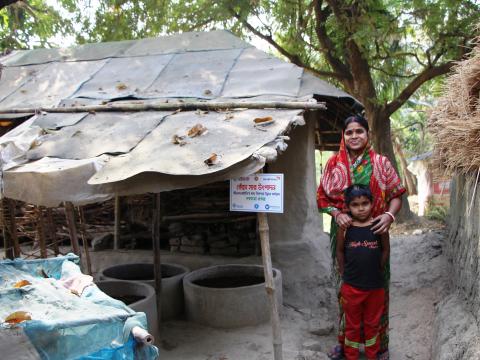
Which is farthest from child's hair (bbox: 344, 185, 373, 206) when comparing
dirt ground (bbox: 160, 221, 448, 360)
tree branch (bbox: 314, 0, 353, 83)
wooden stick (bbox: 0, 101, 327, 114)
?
tree branch (bbox: 314, 0, 353, 83)

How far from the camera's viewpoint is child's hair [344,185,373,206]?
125 inches

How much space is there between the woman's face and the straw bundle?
538 millimetres

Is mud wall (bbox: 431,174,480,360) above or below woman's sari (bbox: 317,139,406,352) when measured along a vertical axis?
below

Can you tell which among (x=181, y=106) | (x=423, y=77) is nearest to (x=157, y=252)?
(x=181, y=106)

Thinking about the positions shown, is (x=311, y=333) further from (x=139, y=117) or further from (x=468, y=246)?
(x=139, y=117)

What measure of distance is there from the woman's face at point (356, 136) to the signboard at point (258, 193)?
0.67 m

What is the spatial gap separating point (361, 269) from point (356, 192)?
57 centimetres

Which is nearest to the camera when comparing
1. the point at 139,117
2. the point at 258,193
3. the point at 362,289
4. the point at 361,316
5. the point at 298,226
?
the point at 258,193

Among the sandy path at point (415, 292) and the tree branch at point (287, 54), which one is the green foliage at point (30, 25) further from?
the sandy path at point (415, 292)

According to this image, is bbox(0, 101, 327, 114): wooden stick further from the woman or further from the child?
the child

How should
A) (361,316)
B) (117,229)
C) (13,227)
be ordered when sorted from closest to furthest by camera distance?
(361,316)
(13,227)
(117,229)

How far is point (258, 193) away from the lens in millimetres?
3051

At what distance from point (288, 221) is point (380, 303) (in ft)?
7.35

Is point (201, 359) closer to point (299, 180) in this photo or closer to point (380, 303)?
point (380, 303)
